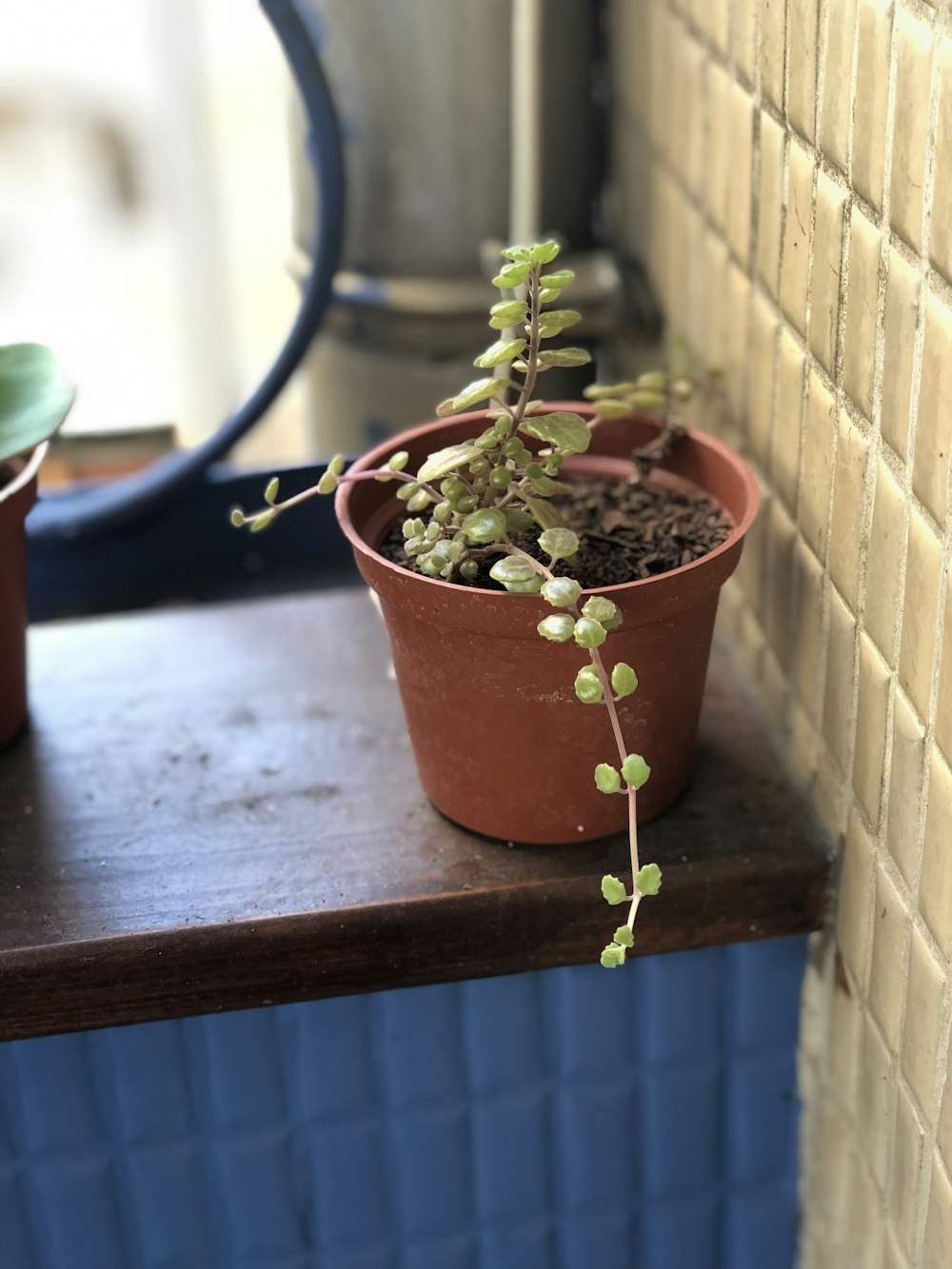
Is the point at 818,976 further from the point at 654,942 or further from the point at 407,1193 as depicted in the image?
the point at 407,1193

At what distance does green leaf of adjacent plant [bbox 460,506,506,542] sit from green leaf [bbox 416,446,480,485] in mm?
25

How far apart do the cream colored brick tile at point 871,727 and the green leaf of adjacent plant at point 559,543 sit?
0.49ft

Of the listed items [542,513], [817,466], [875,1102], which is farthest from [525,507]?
[875,1102]

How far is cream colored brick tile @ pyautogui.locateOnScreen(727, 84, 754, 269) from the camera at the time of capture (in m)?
0.80

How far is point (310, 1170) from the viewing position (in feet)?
2.80

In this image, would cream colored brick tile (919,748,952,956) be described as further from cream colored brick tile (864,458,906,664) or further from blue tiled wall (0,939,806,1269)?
blue tiled wall (0,939,806,1269)

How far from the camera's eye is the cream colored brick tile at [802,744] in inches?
31.4

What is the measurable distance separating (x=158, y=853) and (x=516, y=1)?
69 cm

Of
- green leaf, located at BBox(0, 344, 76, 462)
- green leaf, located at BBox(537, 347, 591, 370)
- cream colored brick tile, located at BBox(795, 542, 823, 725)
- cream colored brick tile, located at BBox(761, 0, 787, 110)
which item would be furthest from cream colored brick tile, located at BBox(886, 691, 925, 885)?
green leaf, located at BBox(0, 344, 76, 462)

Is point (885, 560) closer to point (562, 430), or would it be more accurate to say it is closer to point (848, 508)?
point (848, 508)

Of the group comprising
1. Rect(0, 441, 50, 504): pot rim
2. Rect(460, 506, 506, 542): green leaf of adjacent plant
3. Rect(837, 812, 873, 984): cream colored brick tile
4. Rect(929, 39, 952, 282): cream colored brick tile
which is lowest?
Rect(837, 812, 873, 984): cream colored brick tile

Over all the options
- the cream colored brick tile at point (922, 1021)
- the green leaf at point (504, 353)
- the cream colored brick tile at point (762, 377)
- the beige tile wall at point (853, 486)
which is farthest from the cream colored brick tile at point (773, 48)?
the cream colored brick tile at point (922, 1021)

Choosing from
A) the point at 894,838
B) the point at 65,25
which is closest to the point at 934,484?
the point at 894,838

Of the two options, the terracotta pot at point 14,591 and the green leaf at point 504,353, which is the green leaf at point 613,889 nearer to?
the green leaf at point 504,353
